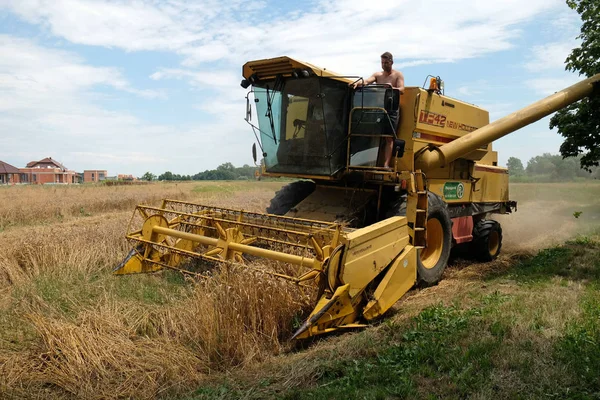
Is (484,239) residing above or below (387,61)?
below

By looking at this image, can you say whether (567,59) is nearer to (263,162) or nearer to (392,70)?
(392,70)

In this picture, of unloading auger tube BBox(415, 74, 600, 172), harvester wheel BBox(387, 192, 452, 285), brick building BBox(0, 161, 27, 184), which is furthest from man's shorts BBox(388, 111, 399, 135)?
brick building BBox(0, 161, 27, 184)

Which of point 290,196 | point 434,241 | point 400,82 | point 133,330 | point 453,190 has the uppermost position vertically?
point 400,82

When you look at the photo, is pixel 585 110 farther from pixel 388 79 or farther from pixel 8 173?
pixel 8 173

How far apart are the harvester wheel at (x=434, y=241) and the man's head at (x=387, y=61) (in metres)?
1.67

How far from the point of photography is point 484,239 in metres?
7.77

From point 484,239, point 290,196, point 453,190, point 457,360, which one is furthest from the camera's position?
point 484,239

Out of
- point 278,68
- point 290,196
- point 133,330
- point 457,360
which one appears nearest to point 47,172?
point 290,196

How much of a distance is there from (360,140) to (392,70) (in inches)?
40.5

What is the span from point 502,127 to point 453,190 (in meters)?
1.09

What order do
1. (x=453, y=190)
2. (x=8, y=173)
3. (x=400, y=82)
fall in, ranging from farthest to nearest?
(x=8, y=173)
(x=453, y=190)
(x=400, y=82)

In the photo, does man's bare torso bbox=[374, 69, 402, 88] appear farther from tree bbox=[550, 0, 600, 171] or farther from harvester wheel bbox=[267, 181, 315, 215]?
tree bbox=[550, 0, 600, 171]

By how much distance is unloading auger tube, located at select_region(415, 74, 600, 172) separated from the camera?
6.30 meters

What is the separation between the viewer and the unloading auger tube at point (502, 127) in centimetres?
630
